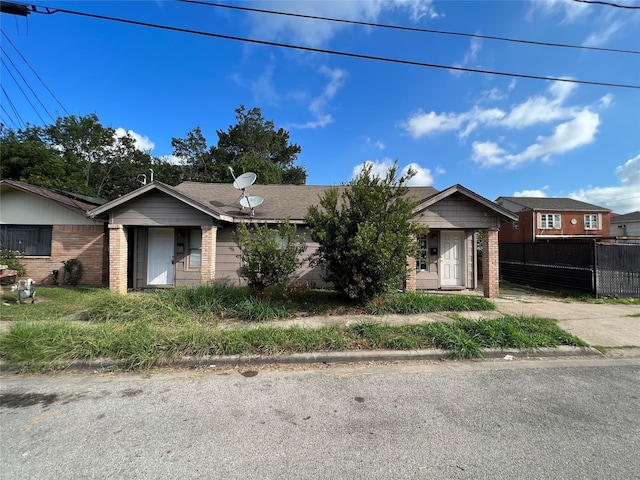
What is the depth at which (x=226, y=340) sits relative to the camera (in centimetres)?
502

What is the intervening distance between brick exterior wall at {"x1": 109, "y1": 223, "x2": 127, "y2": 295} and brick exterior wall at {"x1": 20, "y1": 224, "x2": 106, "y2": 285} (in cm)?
305

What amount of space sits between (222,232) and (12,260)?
7.75m

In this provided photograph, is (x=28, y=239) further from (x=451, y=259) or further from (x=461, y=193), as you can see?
(x=451, y=259)

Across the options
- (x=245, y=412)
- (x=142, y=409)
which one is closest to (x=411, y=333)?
(x=245, y=412)

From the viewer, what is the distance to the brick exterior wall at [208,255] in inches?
373

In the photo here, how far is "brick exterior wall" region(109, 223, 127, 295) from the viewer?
9.42 m

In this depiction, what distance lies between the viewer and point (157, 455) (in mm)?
2580

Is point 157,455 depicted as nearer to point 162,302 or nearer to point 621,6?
point 162,302

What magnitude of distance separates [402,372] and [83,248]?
12821 mm

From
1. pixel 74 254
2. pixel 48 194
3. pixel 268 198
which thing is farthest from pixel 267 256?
pixel 48 194

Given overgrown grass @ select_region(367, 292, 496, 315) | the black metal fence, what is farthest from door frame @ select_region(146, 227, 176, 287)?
the black metal fence

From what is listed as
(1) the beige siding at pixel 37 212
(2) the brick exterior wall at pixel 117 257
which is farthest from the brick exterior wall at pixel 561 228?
(1) the beige siding at pixel 37 212

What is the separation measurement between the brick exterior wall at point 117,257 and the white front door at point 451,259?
35.9ft

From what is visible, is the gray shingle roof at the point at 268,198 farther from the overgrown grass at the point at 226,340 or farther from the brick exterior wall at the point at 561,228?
the brick exterior wall at the point at 561,228
